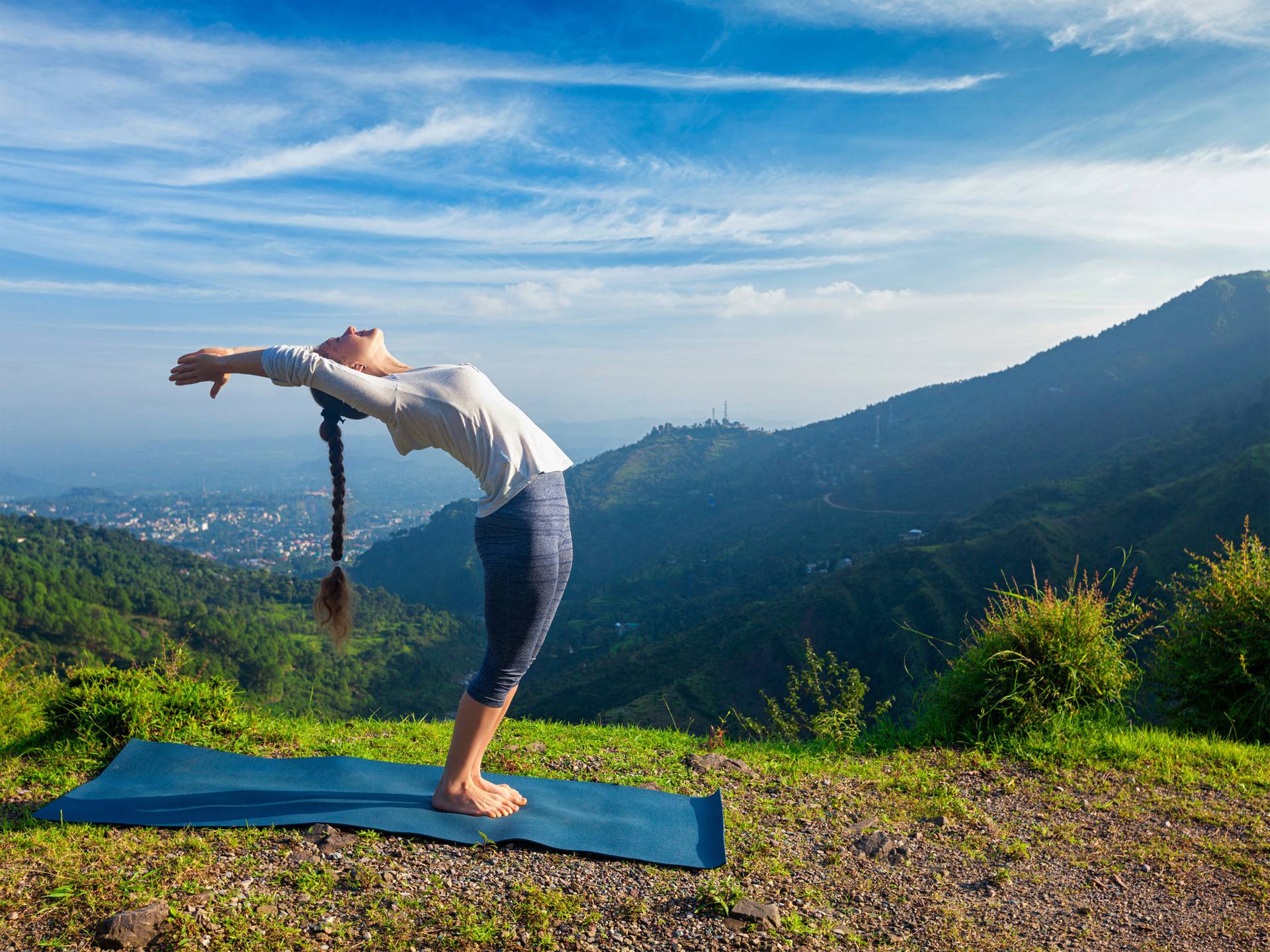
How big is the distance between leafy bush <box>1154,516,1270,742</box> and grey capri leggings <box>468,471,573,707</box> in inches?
167

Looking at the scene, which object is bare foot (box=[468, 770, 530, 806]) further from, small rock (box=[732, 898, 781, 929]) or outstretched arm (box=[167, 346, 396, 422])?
outstretched arm (box=[167, 346, 396, 422])

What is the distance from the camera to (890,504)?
55.9m

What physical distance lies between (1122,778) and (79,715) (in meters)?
5.41

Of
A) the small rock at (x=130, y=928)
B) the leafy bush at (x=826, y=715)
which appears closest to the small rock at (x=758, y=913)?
the small rock at (x=130, y=928)

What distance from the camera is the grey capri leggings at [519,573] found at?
2.83 metres

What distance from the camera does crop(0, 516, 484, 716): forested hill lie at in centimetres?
3069

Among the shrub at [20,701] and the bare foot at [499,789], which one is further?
the shrub at [20,701]

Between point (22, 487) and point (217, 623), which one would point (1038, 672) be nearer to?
point (217, 623)

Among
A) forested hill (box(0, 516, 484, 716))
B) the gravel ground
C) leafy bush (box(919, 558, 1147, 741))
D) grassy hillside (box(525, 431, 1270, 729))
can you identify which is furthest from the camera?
forested hill (box(0, 516, 484, 716))

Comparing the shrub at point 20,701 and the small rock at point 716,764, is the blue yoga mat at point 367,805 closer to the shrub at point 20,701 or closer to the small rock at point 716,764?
the small rock at point 716,764

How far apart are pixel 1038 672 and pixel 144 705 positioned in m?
5.08

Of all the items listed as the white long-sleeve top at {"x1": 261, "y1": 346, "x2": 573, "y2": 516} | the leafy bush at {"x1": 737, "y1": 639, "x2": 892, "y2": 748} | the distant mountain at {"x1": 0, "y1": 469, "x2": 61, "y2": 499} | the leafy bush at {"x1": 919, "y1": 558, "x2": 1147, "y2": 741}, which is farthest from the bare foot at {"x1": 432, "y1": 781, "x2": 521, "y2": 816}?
the distant mountain at {"x1": 0, "y1": 469, "x2": 61, "y2": 499}

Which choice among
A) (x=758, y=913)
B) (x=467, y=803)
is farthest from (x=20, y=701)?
(x=758, y=913)

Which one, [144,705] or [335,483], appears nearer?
[335,483]
